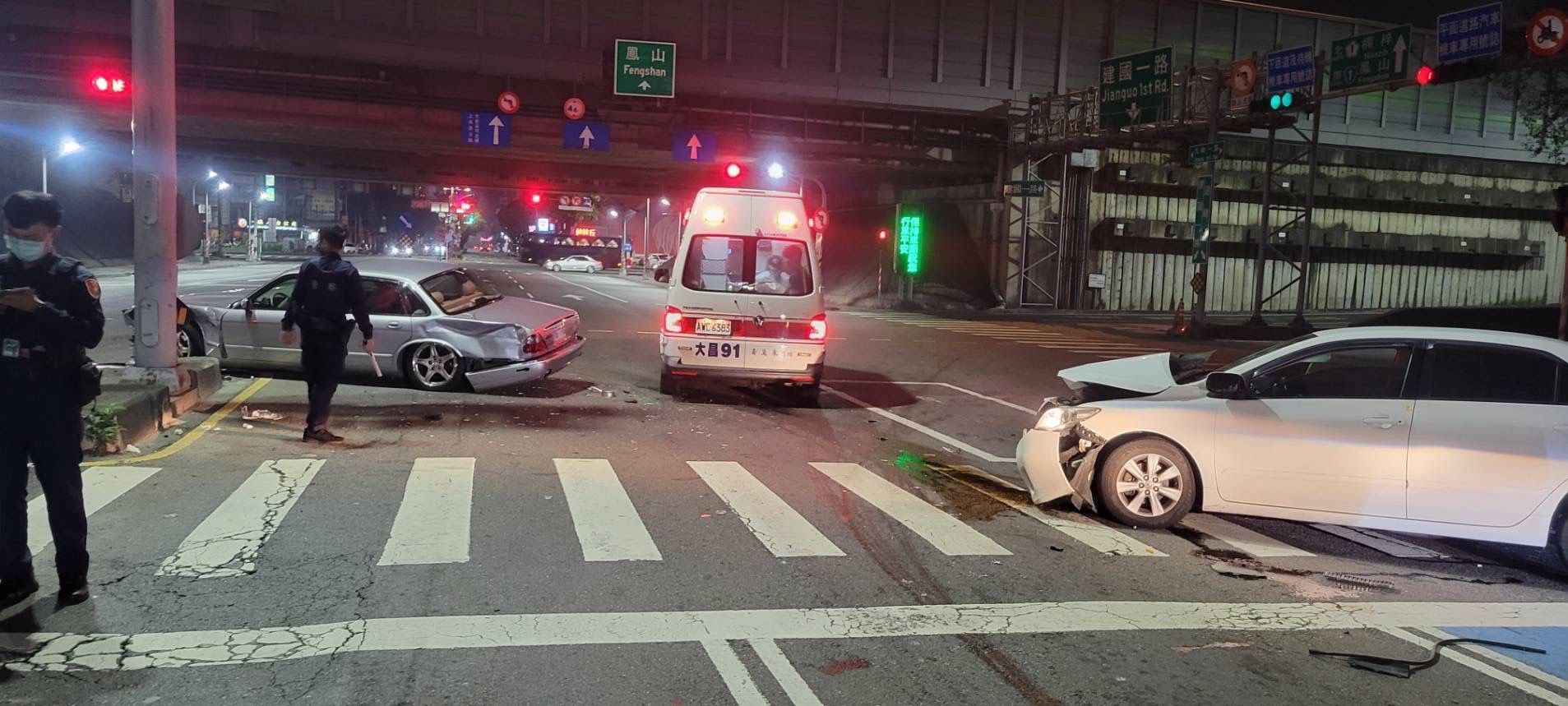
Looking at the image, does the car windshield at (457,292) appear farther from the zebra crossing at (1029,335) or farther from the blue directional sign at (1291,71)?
the blue directional sign at (1291,71)

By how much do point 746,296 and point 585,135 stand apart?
18904 millimetres

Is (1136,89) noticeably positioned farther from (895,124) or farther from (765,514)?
(765,514)

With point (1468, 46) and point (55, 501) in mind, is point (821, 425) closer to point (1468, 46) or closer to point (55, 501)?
point (55, 501)

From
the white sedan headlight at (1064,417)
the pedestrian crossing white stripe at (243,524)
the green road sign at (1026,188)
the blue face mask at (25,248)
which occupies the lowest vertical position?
the pedestrian crossing white stripe at (243,524)

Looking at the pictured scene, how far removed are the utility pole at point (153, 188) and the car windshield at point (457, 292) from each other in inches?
105

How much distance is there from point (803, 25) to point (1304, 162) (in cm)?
1683

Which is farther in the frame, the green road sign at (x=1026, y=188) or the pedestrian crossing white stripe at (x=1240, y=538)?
the green road sign at (x=1026, y=188)

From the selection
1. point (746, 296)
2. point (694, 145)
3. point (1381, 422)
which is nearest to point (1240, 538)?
point (1381, 422)

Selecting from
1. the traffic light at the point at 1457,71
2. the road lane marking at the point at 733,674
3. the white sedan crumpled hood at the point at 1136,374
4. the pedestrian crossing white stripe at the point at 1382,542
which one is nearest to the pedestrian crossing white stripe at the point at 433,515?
the road lane marking at the point at 733,674

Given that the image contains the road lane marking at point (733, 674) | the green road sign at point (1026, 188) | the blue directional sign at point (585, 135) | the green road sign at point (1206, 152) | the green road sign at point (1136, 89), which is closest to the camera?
the road lane marking at point (733, 674)

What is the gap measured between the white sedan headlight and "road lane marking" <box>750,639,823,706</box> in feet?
11.0

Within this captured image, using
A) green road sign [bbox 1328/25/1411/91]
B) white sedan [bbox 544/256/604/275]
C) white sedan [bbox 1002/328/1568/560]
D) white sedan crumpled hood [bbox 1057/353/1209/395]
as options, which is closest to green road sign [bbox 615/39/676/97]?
green road sign [bbox 1328/25/1411/91]

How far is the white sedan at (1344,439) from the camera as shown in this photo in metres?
6.33

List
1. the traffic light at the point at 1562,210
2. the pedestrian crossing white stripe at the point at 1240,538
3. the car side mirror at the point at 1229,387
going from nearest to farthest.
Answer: the pedestrian crossing white stripe at the point at 1240,538
the car side mirror at the point at 1229,387
the traffic light at the point at 1562,210
